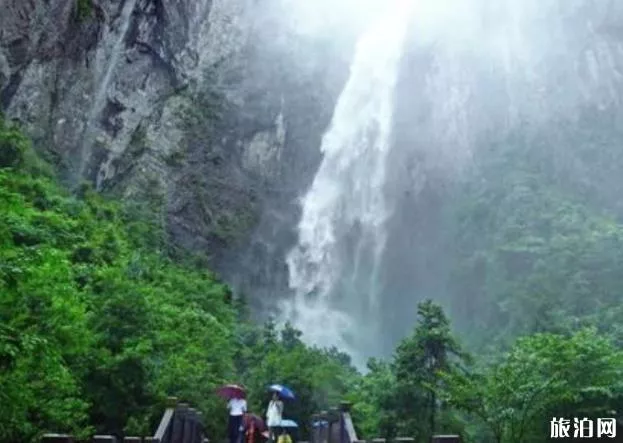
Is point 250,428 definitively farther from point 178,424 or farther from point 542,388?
point 542,388

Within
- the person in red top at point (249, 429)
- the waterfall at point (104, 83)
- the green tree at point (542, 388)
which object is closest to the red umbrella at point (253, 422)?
the person in red top at point (249, 429)

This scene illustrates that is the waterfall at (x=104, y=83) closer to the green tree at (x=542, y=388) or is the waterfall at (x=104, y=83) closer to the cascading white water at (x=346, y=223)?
the cascading white water at (x=346, y=223)

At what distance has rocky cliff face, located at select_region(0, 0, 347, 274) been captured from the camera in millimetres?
27438

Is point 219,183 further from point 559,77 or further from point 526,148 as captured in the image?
point 559,77

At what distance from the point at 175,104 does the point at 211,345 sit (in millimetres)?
18459

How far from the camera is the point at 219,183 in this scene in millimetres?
31500

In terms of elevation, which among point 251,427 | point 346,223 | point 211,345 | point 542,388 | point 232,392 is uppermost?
point 346,223

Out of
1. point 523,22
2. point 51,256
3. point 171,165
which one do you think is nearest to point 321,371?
point 51,256

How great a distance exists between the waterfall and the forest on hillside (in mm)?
3336

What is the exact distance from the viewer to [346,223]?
1355 inches

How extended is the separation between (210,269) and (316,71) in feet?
44.1

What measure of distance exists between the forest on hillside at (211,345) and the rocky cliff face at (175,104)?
3311 millimetres

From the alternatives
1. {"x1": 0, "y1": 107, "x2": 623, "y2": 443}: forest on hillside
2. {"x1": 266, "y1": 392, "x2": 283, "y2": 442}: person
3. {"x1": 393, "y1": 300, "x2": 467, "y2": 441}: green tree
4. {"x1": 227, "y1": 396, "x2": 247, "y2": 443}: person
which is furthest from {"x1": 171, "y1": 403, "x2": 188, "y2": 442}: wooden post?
{"x1": 393, "y1": 300, "x2": 467, "y2": 441}: green tree

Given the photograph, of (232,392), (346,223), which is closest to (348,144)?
(346,223)
